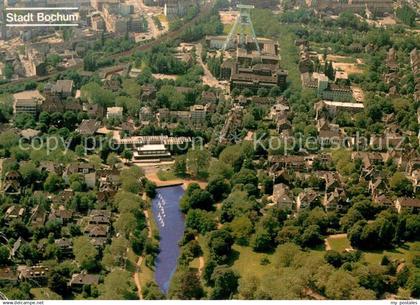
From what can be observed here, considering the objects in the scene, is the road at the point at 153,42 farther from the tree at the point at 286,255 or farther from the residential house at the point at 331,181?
the tree at the point at 286,255

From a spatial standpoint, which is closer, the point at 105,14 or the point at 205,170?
the point at 205,170

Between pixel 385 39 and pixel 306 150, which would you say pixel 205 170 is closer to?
pixel 306 150

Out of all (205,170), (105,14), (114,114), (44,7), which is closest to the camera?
(205,170)

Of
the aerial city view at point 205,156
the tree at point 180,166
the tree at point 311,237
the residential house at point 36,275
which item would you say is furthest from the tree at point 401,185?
the residential house at point 36,275

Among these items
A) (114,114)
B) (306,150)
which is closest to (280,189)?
(306,150)

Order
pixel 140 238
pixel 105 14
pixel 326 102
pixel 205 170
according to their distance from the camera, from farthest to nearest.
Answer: pixel 105 14 → pixel 326 102 → pixel 205 170 → pixel 140 238

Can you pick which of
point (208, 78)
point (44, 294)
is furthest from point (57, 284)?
point (208, 78)
